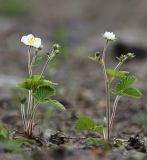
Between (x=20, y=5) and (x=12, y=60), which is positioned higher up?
(x=20, y=5)

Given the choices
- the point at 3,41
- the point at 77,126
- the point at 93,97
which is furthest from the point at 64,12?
the point at 77,126

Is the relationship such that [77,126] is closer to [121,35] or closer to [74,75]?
[74,75]

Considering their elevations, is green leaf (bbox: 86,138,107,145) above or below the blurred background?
below

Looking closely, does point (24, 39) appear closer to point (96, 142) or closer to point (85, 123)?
point (85, 123)

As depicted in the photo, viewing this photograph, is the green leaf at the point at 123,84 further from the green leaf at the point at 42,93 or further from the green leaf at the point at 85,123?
the green leaf at the point at 42,93

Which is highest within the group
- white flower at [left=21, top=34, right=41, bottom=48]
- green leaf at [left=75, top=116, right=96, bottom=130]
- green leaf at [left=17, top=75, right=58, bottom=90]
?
white flower at [left=21, top=34, right=41, bottom=48]

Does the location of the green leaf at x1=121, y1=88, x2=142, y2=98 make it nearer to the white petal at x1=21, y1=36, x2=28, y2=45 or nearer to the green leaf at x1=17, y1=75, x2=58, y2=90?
the green leaf at x1=17, y1=75, x2=58, y2=90

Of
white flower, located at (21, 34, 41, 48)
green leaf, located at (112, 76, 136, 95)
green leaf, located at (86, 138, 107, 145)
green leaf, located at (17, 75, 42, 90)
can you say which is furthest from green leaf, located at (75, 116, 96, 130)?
white flower, located at (21, 34, 41, 48)
